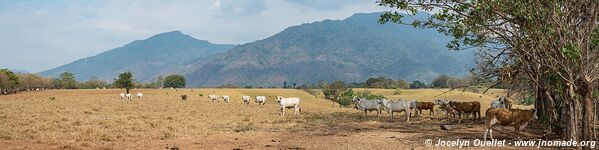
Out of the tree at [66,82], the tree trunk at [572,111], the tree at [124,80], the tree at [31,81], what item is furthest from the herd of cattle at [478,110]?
the tree at [66,82]

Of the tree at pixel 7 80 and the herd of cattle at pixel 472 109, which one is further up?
the tree at pixel 7 80

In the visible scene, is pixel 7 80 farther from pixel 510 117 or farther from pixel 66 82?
pixel 510 117

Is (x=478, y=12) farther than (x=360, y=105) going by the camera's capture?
No

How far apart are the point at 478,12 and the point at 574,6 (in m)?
2.68

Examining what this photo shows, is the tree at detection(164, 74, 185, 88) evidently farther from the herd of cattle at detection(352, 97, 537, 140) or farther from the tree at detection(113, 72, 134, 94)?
the herd of cattle at detection(352, 97, 537, 140)

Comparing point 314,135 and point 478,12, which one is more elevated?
point 478,12

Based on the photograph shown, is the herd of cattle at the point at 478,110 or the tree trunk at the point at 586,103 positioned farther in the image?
the herd of cattle at the point at 478,110

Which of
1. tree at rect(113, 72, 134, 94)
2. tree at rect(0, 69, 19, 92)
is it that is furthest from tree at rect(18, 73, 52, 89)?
tree at rect(113, 72, 134, 94)

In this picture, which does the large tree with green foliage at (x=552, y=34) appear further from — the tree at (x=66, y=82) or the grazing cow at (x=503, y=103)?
the tree at (x=66, y=82)

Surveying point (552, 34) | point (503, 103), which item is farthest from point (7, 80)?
point (552, 34)

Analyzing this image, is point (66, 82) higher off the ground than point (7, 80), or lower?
higher

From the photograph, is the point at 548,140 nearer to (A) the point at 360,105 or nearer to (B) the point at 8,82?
(A) the point at 360,105

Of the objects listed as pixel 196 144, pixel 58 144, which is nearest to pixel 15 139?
pixel 58 144

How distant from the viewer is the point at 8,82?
348 feet
